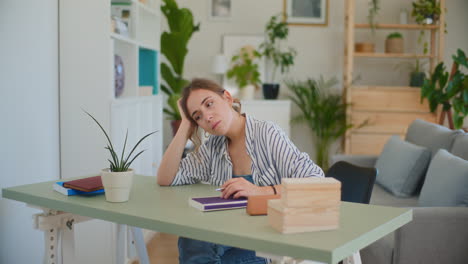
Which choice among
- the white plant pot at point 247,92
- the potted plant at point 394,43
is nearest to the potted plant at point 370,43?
the potted plant at point 394,43

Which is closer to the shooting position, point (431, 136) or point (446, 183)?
point (446, 183)

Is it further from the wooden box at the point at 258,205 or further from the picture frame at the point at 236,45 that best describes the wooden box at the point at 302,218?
the picture frame at the point at 236,45

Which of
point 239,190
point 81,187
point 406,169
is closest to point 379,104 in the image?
point 406,169

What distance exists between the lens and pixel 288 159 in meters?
2.22

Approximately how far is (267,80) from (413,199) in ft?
11.4

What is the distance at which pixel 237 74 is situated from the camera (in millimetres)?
6809

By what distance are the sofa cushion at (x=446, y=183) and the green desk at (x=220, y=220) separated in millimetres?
1350

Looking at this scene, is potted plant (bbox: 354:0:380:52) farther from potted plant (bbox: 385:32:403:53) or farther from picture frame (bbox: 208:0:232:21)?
picture frame (bbox: 208:0:232:21)

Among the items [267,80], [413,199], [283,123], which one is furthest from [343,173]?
[267,80]

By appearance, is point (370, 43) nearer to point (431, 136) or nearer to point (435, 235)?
point (431, 136)

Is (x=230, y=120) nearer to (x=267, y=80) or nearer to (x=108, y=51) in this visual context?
(x=108, y=51)

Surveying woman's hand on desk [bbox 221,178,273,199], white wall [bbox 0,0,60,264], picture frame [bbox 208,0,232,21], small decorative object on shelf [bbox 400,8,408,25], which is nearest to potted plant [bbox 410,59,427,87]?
small decorative object on shelf [bbox 400,8,408,25]

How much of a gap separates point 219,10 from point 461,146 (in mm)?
4121

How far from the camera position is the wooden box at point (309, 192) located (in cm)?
158
